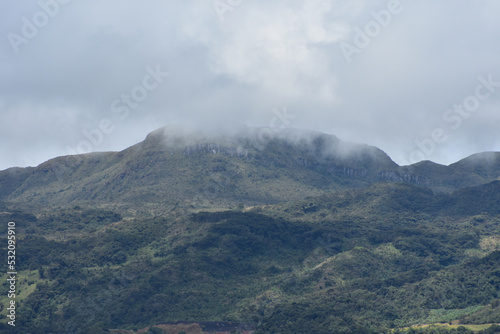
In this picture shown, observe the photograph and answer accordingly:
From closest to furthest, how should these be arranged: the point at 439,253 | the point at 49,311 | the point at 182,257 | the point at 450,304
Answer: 1. the point at 450,304
2. the point at 49,311
3. the point at 182,257
4. the point at 439,253

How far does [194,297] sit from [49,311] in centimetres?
3311

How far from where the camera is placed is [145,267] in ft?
573

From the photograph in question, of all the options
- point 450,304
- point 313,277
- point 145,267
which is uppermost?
point 145,267

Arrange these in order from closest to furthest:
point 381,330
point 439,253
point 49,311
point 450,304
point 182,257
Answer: point 381,330, point 450,304, point 49,311, point 182,257, point 439,253

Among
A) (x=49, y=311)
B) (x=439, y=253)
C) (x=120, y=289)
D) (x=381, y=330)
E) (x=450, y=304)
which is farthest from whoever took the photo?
(x=439, y=253)

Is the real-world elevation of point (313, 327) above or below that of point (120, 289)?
below

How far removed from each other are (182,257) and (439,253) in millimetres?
76265

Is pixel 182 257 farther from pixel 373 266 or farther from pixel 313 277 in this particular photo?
pixel 373 266

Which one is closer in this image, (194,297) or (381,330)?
(381,330)

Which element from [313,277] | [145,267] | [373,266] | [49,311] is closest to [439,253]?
[373,266]

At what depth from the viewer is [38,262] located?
17225 cm

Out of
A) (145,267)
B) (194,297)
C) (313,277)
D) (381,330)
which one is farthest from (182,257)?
(381,330)

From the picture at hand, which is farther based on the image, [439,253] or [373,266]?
[439,253]

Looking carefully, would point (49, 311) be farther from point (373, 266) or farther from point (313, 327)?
point (373, 266)
